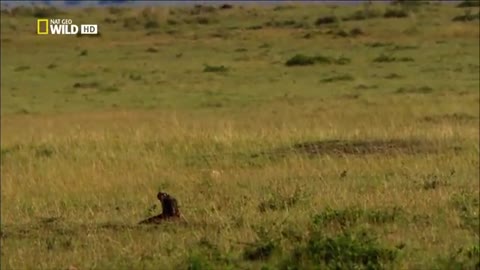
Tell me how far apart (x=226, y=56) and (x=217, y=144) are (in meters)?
17.2

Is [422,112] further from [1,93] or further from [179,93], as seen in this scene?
[1,93]

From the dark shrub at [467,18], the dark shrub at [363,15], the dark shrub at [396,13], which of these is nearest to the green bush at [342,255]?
the dark shrub at [467,18]

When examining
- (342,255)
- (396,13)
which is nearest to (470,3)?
(396,13)

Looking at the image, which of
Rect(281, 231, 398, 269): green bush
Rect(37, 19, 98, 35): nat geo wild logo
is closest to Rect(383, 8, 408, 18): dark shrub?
Rect(37, 19, 98, 35): nat geo wild logo

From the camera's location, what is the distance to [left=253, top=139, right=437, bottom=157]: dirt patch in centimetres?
1111

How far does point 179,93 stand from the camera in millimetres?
21781

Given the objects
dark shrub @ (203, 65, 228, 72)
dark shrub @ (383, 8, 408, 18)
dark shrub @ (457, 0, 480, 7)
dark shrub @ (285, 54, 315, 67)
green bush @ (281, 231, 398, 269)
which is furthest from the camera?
dark shrub @ (457, 0, 480, 7)

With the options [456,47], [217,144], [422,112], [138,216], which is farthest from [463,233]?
[456,47]

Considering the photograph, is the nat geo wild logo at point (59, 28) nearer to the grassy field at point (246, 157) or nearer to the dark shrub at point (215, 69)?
the grassy field at point (246, 157)

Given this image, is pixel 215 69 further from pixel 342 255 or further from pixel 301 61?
pixel 342 255

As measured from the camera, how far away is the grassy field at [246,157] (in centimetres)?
→ 614

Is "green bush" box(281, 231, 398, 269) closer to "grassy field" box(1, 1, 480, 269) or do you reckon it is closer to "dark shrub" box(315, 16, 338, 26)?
"grassy field" box(1, 1, 480, 269)

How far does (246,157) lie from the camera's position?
37.4 ft

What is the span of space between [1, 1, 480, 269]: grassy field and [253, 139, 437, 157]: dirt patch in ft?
0.12
